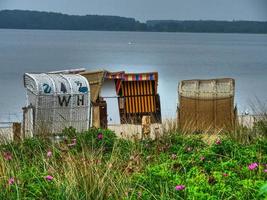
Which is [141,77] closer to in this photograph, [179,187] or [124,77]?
[124,77]

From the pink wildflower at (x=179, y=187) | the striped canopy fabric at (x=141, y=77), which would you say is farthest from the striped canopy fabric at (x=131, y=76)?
the pink wildflower at (x=179, y=187)

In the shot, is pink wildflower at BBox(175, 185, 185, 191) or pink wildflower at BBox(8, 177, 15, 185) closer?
pink wildflower at BBox(175, 185, 185, 191)

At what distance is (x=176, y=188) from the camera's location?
15.0 feet

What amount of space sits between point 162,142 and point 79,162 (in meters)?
2.07

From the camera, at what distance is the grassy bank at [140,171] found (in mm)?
4730

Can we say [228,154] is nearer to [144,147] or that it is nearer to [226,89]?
[144,147]

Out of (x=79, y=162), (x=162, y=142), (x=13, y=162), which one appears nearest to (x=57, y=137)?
(x=162, y=142)

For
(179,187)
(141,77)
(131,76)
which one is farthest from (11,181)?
(141,77)

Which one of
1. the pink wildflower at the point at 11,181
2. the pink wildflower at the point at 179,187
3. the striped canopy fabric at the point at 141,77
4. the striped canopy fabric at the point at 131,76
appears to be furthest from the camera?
the striped canopy fabric at the point at 141,77

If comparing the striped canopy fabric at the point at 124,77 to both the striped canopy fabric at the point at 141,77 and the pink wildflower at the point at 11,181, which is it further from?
the pink wildflower at the point at 11,181

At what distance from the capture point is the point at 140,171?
572cm

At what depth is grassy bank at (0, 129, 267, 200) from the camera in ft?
15.5

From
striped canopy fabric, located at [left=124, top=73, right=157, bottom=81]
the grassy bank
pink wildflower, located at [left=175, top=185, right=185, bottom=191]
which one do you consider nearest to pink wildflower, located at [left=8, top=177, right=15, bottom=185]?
the grassy bank

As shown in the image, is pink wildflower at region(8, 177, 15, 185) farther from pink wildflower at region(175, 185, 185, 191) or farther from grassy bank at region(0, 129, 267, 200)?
pink wildflower at region(175, 185, 185, 191)
